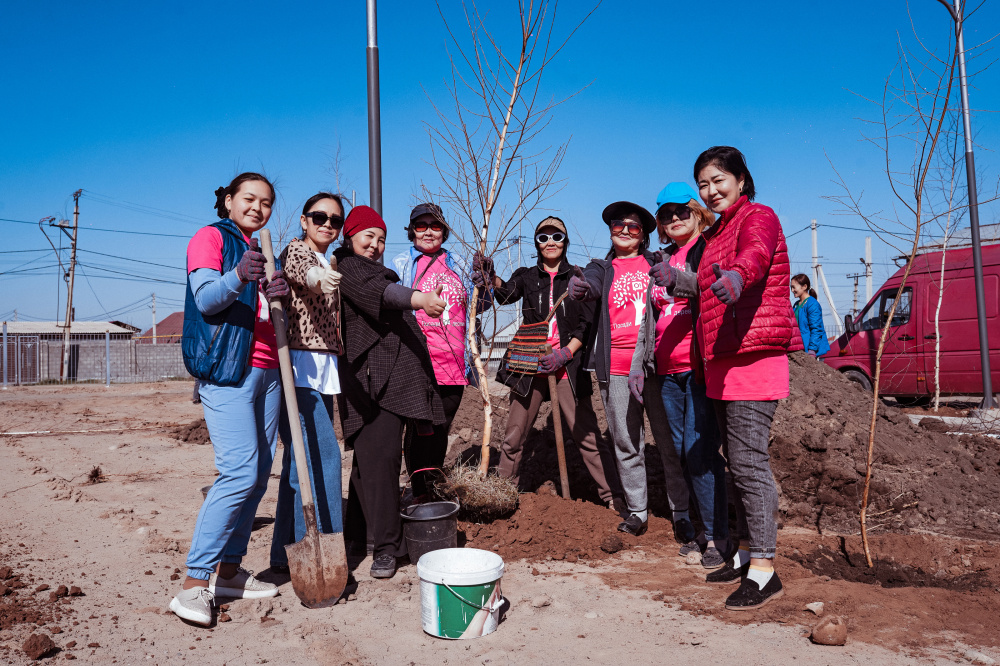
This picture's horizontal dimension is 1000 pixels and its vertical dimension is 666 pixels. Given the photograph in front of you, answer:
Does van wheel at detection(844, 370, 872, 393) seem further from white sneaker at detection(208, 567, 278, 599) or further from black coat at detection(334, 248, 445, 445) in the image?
white sneaker at detection(208, 567, 278, 599)

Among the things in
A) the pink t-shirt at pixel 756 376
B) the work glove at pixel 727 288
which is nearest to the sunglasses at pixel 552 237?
the pink t-shirt at pixel 756 376

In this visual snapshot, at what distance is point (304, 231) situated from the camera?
364 centimetres

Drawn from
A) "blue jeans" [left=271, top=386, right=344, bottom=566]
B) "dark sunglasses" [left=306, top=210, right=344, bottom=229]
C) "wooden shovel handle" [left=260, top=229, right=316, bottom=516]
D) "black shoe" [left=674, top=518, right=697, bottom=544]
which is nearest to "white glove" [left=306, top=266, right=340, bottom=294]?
"wooden shovel handle" [left=260, top=229, right=316, bottom=516]

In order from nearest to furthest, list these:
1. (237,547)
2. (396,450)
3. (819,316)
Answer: (237,547) < (396,450) < (819,316)

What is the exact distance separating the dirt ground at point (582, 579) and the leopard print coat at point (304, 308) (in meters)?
1.30

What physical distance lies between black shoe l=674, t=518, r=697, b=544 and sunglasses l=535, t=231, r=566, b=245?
2.10 meters

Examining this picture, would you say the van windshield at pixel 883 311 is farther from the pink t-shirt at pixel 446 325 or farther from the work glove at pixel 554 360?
the pink t-shirt at pixel 446 325

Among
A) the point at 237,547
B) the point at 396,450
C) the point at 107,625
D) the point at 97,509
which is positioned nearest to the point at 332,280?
the point at 396,450

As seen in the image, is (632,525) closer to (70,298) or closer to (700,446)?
(700,446)

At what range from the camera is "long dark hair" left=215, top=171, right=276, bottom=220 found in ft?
10.5

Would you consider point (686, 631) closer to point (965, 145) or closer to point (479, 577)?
point (479, 577)

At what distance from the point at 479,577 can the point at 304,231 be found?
2.08m

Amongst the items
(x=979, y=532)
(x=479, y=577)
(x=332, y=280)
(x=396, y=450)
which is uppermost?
(x=332, y=280)

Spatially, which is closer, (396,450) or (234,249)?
(234,249)
